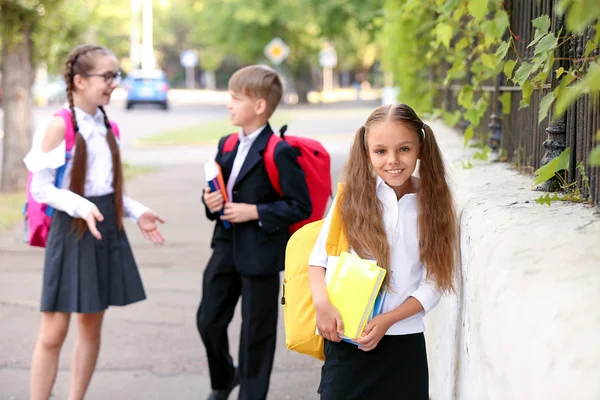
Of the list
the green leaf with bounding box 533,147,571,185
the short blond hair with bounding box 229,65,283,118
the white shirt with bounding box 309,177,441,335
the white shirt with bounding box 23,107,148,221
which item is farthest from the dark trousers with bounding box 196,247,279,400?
the green leaf with bounding box 533,147,571,185

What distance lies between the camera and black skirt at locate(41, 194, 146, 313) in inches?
169

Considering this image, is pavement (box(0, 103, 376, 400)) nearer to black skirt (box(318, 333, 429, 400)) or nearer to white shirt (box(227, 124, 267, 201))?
white shirt (box(227, 124, 267, 201))

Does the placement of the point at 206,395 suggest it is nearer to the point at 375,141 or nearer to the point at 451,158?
the point at 451,158

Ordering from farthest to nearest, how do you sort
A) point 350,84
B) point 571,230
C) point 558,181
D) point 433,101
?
point 350,84
point 433,101
point 558,181
point 571,230

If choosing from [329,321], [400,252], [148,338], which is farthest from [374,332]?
[148,338]

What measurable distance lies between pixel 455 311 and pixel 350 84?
349 ft

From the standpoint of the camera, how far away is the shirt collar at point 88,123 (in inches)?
171

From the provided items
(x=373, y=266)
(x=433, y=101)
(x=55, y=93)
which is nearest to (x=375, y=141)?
(x=373, y=266)

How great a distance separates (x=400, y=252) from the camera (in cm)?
303

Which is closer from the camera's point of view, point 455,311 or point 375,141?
point 375,141

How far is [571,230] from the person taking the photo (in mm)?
2498

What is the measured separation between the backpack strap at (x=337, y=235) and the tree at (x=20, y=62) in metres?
10.4

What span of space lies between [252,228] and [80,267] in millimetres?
820

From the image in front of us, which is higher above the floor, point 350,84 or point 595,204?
point 350,84
